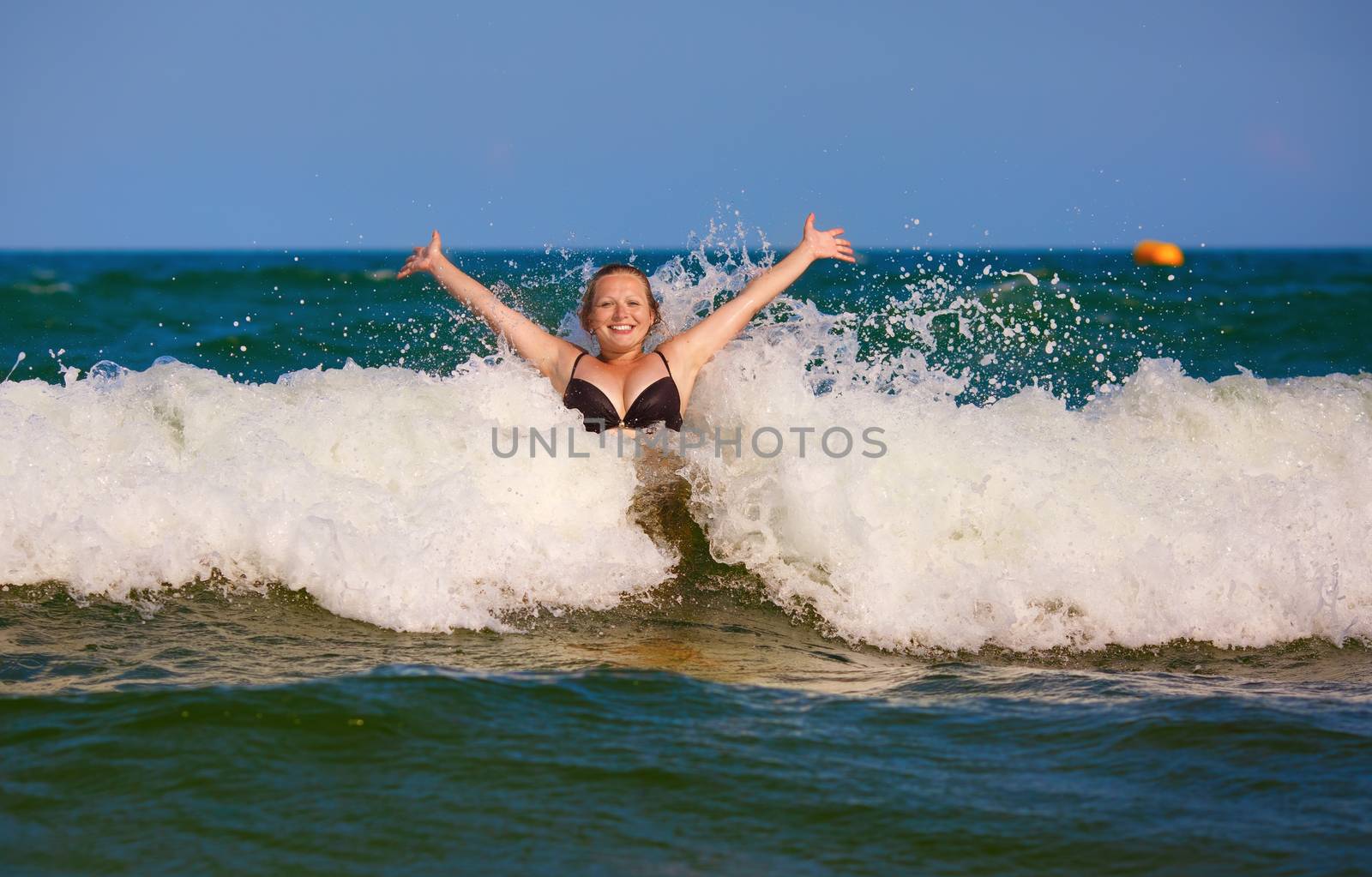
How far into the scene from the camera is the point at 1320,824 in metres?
2.92

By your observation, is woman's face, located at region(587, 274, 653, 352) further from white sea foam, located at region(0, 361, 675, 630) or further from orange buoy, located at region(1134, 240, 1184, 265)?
orange buoy, located at region(1134, 240, 1184, 265)

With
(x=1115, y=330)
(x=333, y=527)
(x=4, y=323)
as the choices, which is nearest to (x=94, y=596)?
(x=333, y=527)

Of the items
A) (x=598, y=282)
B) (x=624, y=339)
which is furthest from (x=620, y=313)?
(x=598, y=282)

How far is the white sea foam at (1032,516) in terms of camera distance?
476 cm

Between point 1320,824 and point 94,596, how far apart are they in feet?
14.7

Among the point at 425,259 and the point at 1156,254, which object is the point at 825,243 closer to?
the point at 425,259

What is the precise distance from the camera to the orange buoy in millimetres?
23594

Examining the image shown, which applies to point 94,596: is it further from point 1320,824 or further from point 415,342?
point 415,342

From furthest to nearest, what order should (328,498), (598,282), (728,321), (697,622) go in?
1. (598,282)
2. (728,321)
3. (328,498)
4. (697,622)

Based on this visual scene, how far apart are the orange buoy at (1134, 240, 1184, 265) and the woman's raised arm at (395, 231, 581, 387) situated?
20501mm

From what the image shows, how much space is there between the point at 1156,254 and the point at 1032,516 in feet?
69.1

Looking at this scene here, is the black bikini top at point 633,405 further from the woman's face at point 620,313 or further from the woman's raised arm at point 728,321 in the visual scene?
the woman's face at point 620,313

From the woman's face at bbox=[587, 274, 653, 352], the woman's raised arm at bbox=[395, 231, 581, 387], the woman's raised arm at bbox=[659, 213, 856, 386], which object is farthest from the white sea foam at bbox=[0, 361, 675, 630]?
the woman's raised arm at bbox=[659, 213, 856, 386]

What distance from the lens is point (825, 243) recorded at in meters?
6.04
